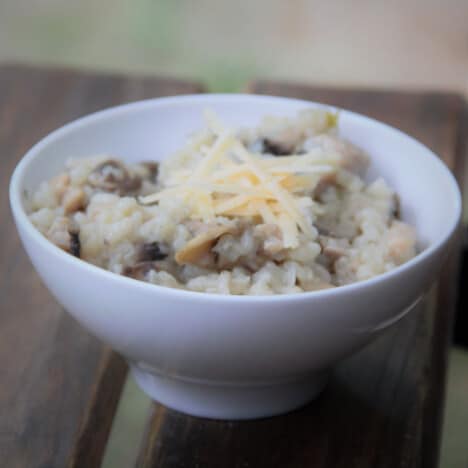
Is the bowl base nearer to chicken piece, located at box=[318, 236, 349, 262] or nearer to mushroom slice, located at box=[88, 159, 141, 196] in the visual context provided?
chicken piece, located at box=[318, 236, 349, 262]

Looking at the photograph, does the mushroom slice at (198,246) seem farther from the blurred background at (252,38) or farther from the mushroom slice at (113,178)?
the blurred background at (252,38)

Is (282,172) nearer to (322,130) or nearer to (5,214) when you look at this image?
(322,130)

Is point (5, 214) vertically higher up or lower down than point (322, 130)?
lower down

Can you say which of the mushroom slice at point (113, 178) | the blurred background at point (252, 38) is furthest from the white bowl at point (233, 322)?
the blurred background at point (252, 38)

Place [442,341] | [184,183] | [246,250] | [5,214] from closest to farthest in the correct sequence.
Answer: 1. [246,250]
2. [184,183]
3. [442,341]
4. [5,214]

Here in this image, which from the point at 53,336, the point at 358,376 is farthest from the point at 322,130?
the point at 53,336

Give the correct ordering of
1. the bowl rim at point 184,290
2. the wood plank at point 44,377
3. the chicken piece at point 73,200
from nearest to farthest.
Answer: the bowl rim at point 184,290
the wood plank at point 44,377
the chicken piece at point 73,200

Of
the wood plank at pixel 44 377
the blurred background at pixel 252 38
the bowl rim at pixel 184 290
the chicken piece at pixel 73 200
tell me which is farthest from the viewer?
the blurred background at pixel 252 38
